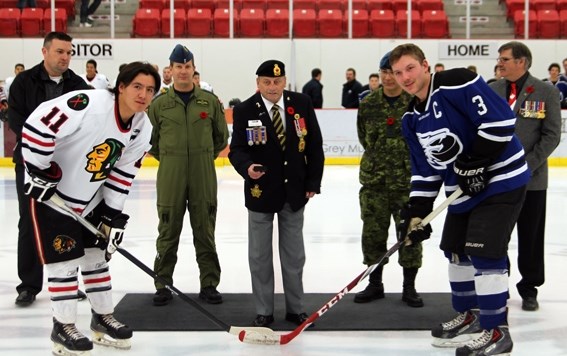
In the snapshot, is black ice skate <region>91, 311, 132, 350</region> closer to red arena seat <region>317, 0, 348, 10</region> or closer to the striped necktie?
the striped necktie

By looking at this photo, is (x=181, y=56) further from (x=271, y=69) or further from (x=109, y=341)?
(x=109, y=341)

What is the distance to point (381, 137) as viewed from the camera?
16.5ft

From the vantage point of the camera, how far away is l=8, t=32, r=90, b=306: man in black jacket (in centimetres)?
500

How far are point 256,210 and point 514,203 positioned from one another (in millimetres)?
1309

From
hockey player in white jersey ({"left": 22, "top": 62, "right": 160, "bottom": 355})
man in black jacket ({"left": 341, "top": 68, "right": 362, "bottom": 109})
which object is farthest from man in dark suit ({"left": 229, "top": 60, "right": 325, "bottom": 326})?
man in black jacket ({"left": 341, "top": 68, "right": 362, "bottom": 109})

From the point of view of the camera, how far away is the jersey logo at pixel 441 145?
12.8ft

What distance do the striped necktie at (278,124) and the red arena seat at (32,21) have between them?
10.9 meters

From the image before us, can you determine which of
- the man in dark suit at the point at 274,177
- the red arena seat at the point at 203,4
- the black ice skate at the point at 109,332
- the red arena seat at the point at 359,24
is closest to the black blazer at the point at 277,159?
the man in dark suit at the point at 274,177

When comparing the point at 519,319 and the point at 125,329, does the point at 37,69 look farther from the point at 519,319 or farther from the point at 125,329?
the point at 519,319

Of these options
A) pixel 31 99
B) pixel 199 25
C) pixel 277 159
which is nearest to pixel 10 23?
pixel 199 25

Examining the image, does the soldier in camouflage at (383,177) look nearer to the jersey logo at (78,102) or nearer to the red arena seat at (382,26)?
the jersey logo at (78,102)

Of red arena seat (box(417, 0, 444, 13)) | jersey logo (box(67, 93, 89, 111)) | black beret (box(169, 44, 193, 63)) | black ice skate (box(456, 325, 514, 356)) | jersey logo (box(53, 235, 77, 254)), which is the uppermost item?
red arena seat (box(417, 0, 444, 13))

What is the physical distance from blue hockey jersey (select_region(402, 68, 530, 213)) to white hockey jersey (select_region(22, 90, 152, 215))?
1.27m

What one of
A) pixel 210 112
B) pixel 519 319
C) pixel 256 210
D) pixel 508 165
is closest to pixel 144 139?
pixel 256 210
